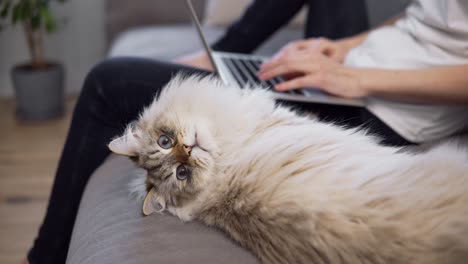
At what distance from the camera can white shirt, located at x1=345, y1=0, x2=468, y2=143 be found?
919 mm

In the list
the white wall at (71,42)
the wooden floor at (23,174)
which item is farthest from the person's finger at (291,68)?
the white wall at (71,42)

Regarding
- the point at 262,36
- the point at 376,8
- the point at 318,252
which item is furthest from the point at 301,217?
the point at 376,8

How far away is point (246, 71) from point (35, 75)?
5.35 ft

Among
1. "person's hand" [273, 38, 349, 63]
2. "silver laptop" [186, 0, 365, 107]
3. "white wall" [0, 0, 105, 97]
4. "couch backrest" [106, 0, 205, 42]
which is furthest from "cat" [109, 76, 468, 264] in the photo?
"white wall" [0, 0, 105, 97]

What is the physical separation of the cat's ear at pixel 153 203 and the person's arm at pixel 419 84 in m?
0.47

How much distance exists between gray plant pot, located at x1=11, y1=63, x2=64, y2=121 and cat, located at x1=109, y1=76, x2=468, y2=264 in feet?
5.81

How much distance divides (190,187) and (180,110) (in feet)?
0.49

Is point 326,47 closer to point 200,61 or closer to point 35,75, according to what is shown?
point 200,61

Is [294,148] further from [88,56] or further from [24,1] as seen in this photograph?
[88,56]

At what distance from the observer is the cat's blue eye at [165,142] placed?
79cm

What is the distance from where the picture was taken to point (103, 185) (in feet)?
3.05

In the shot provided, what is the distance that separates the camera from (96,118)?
1.03 metres

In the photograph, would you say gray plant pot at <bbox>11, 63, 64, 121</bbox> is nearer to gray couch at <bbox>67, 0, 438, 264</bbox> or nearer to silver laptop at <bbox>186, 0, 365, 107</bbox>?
silver laptop at <bbox>186, 0, 365, 107</bbox>

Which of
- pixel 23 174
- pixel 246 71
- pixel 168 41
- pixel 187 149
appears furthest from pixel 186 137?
pixel 23 174
